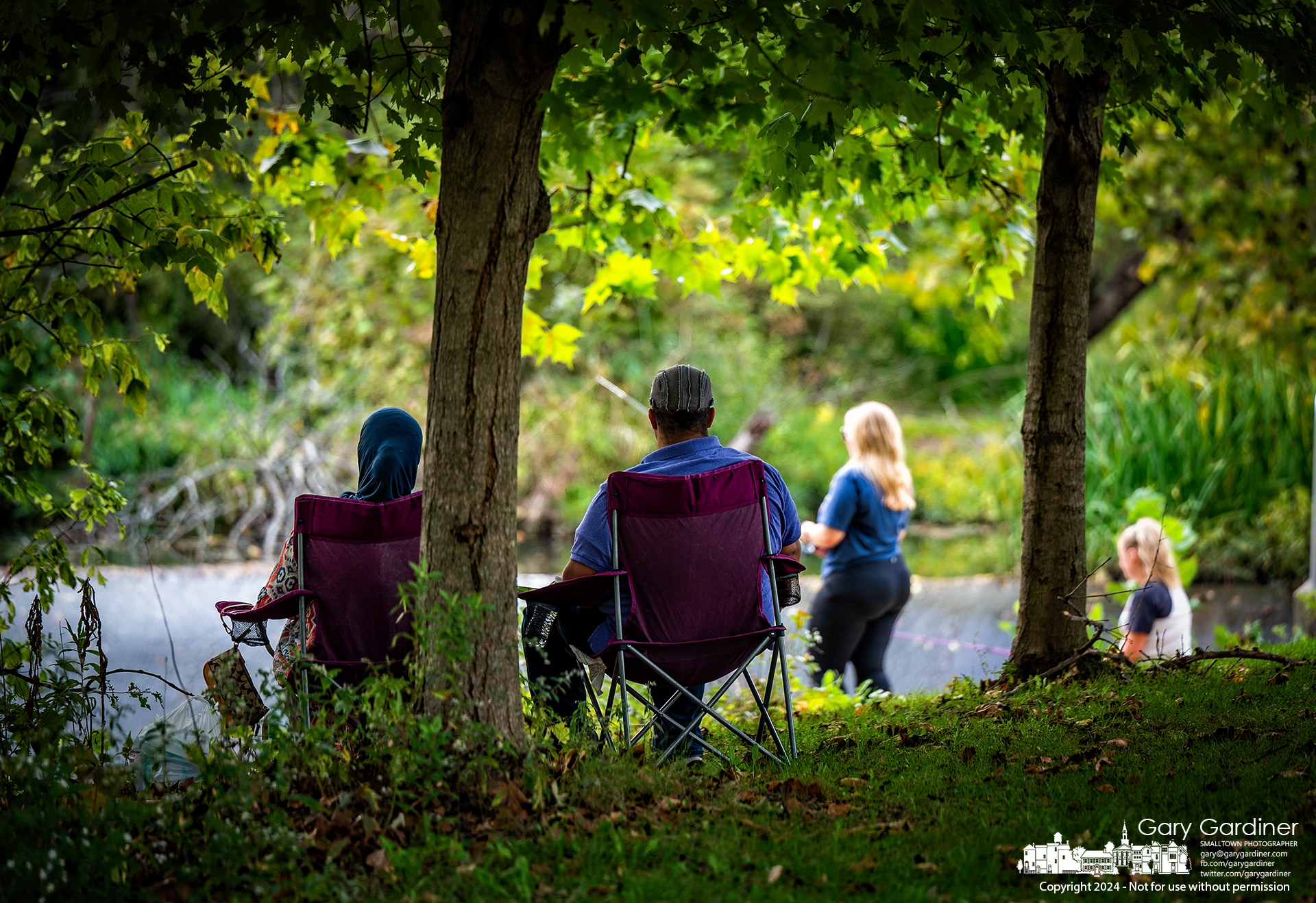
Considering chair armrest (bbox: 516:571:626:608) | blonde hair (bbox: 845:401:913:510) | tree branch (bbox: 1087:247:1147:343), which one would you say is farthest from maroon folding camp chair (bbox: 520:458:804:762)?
tree branch (bbox: 1087:247:1147:343)

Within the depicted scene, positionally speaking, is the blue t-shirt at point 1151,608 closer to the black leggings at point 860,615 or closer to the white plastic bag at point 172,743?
the black leggings at point 860,615

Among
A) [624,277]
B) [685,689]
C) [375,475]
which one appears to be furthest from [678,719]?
[624,277]

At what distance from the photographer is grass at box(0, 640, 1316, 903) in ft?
8.49

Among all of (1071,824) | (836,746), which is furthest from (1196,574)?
(1071,824)

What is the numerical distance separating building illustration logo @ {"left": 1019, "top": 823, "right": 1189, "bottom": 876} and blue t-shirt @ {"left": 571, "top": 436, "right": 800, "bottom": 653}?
1.23 metres

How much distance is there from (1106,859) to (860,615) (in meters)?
2.81

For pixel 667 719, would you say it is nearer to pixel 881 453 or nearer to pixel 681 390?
pixel 681 390

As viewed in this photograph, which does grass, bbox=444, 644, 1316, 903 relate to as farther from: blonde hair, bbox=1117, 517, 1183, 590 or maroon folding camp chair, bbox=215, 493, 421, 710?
blonde hair, bbox=1117, 517, 1183, 590

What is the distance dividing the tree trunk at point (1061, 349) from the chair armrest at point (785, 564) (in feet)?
4.49

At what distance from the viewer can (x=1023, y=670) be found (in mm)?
4852

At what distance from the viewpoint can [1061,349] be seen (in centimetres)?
468

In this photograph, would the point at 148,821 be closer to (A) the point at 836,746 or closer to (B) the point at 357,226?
(A) the point at 836,746

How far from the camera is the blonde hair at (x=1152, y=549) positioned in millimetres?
5621

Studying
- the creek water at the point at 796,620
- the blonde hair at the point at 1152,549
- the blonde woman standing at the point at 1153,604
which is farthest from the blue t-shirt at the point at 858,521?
the blonde hair at the point at 1152,549
